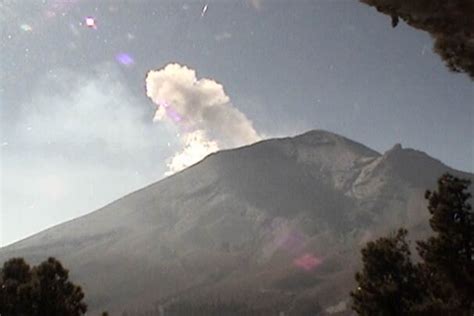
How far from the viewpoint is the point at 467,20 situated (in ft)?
39.1

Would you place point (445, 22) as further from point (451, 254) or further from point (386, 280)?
point (386, 280)

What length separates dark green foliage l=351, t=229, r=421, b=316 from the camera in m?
22.2

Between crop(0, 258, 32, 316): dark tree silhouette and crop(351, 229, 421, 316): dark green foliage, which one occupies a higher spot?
crop(0, 258, 32, 316): dark tree silhouette

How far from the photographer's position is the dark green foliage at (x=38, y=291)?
57.4 ft

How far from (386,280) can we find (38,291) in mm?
15393

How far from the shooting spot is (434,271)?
22672 mm

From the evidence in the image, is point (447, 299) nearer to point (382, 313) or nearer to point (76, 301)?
point (382, 313)

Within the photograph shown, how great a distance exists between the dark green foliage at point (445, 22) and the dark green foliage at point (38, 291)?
14868mm

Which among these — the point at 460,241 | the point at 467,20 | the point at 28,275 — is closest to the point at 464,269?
the point at 460,241

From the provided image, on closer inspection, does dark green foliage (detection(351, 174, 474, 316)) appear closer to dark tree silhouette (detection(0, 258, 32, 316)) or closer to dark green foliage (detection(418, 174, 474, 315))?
dark green foliage (detection(418, 174, 474, 315))

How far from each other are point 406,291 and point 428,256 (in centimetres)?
196

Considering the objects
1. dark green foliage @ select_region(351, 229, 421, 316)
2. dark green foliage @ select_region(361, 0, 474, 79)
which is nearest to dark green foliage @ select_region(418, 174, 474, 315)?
dark green foliage @ select_region(351, 229, 421, 316)

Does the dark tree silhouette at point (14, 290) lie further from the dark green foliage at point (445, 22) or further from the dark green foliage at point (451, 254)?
the dark green foliage at point (451, 254)

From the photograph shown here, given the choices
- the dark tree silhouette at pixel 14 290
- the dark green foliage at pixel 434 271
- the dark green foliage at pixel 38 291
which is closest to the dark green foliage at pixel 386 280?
the dark green foliage at pixel 434 271
